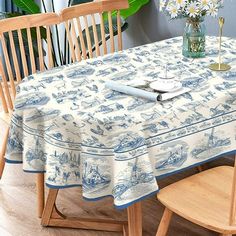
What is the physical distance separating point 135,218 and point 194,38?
919 millimetres

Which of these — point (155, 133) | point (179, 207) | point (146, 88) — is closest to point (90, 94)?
point (146, 88)

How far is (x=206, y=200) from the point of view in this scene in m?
1.84

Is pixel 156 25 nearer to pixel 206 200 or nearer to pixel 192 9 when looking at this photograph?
pixel 192 9

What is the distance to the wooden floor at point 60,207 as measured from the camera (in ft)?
7.94

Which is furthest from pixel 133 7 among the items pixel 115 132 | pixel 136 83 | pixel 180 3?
pixel 115 132

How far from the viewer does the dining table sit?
176cm

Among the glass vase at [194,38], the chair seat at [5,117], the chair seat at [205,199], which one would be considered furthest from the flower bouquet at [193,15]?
the chair seat at [5,117]

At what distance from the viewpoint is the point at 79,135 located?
1.83 m

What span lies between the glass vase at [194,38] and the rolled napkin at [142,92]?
45cm

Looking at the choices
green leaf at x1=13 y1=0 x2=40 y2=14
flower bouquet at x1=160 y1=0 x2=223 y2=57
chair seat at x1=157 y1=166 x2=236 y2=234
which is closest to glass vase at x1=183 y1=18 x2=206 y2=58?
flower bouquet at x1=160 y1=0 x2=223 y2=57

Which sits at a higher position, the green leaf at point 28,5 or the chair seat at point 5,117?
the green leaf at point 28,5

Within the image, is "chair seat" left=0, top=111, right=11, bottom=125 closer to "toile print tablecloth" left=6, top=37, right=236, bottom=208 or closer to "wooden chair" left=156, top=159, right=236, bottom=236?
"toile print tablecloth" left=6, top=37, right=236, bottom=208

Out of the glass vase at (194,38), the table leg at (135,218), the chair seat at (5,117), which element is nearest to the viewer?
the table leg at (135,218)

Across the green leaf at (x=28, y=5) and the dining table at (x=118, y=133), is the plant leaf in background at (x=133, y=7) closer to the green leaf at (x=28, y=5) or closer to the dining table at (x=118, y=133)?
the green leaf at (x=28, y=5)
